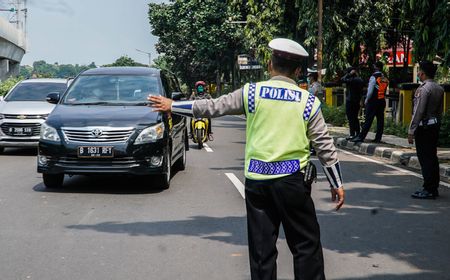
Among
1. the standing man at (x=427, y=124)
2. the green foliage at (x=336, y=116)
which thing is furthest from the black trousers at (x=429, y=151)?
the green foliage at (x=336, y=116)

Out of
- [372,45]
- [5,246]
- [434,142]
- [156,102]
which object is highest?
[372,45]

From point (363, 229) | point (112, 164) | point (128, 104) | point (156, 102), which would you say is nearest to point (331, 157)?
point (156, 102)

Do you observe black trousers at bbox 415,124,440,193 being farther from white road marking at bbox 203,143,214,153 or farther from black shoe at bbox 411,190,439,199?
white road marking at bbox 203,143,214,153

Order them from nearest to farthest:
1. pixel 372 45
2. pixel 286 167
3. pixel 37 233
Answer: pixel 286 167 < pixel 37 233 < pixel 372 45

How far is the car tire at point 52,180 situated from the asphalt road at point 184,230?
0.20 m

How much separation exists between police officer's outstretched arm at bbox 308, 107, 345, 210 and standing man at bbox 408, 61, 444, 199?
5030 mm

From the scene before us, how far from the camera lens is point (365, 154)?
1566 cm

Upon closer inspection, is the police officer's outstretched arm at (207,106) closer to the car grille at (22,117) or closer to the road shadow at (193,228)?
the road shadow at (193,228)

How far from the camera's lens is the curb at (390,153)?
469 inches

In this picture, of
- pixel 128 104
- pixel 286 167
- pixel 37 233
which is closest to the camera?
pixel 286 167

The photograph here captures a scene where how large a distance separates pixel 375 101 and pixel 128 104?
25.8ft

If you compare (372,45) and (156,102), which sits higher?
(372,45)

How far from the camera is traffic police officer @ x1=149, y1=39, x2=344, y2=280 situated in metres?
3.98

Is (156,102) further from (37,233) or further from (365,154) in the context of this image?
(365,154)
